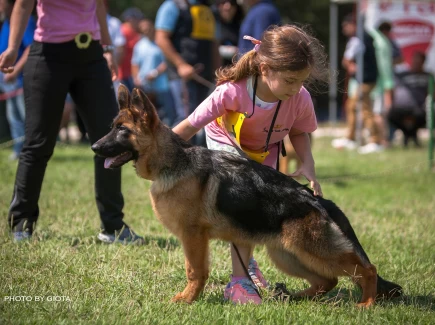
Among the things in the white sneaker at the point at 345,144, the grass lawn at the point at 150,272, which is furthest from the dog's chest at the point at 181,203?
the white sneaker at the point at 345,144

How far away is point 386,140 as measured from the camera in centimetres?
1505

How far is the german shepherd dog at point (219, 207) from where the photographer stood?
161 inches

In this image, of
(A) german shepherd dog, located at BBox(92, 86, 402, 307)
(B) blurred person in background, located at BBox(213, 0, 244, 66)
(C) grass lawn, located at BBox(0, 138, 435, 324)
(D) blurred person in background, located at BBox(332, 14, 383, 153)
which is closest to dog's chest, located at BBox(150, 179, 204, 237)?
(A) german shepherd dog, located at BBox(92, 86, 402, 307)

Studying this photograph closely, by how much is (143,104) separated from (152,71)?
34.3ft

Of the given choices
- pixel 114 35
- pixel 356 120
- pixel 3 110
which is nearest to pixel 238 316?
pixel 114 35

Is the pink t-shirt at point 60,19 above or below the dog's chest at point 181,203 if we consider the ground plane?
above

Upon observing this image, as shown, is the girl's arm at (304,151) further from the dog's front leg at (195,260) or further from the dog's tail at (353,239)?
the dog's front leg at (195,260)

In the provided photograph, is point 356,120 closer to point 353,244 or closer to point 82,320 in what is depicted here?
point 353,244

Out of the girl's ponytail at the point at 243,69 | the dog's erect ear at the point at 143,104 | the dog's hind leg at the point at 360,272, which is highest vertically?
the girl's ponytail at the point at 243,69

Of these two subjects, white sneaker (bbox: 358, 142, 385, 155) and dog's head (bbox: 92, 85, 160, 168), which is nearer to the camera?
dog's head (bbox: 92, 85, 160, 168)

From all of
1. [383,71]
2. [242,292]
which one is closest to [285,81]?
[242,292]

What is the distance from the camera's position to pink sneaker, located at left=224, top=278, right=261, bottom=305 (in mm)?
4270

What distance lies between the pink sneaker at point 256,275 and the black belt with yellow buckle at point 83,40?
2127 mm

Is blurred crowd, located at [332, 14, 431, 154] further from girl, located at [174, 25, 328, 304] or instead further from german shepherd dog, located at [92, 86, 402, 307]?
german shepherd dog, located at [92, 86, 402, 307]
